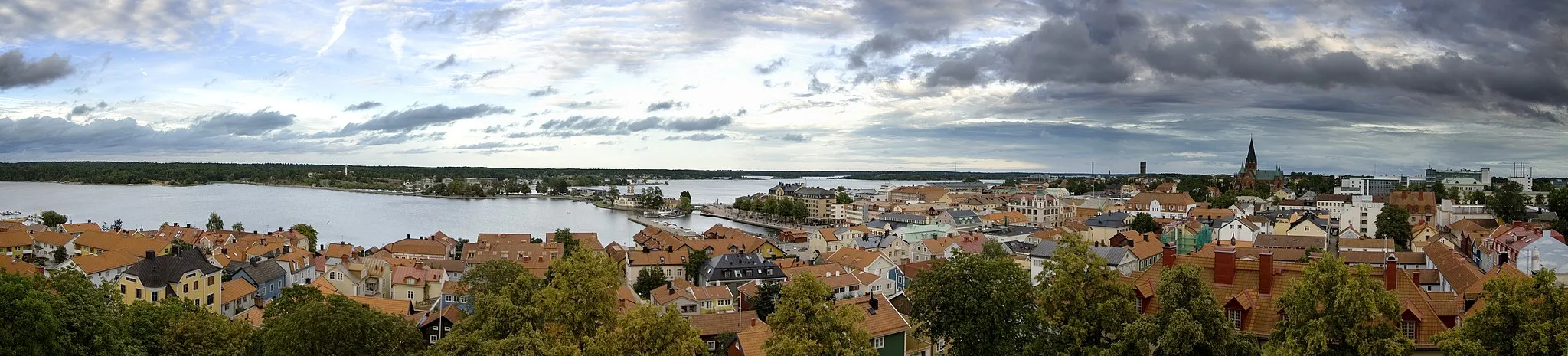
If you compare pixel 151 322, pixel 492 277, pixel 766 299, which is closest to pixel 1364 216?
pixel 766 299

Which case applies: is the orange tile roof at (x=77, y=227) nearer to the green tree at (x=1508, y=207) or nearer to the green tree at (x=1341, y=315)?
the green tree at (x=1341, y=315)

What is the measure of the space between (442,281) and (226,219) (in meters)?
45.3

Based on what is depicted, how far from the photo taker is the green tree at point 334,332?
11266 millimetres

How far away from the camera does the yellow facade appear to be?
18.7 metres

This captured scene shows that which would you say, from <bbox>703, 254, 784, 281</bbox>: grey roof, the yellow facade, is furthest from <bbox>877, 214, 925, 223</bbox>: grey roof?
the yellow facade

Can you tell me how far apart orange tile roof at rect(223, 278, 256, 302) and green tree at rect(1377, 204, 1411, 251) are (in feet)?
122

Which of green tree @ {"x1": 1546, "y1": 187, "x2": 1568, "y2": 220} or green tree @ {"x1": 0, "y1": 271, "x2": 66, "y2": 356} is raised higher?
green tree @ {"x1": 1546, "y1": 187, "x2": 1568, "y2": 220}

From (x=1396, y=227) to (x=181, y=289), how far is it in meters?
39.4

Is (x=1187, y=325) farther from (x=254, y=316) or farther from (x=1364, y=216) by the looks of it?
(x=1364, y=216)

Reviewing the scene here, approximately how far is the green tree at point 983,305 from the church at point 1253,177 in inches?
2806

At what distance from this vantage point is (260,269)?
2327 cm

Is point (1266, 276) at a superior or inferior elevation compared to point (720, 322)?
superior

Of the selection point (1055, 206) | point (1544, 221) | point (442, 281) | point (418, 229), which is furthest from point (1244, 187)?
point (442, 281)

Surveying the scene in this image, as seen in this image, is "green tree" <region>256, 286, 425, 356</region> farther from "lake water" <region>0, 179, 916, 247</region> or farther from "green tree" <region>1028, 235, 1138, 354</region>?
"lake water" <region>0, 179, 916, 247</region>
